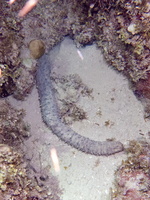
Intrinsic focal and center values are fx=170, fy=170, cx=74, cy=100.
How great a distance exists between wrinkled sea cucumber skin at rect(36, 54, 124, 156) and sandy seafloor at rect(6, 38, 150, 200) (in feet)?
0.57

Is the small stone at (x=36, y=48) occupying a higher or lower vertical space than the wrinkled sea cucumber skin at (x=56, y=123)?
higher

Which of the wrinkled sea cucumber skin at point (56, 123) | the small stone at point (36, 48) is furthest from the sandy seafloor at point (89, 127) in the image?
the small stone at point (36, 48)

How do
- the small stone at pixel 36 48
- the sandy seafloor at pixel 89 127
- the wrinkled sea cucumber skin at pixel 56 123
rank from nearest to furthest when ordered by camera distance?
the sandy seafloor at pixel 89 127
the wrinkled sea cucumber skin at pixel 56 123
the small stone at pixel 36 48

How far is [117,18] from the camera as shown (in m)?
4.04

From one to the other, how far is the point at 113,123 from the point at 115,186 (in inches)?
64.2

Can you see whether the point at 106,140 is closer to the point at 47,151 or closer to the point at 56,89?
the point at 47,151

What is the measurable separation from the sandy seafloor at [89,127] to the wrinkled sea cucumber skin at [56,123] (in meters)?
0.17

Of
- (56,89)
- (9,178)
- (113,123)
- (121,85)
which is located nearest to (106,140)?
(113,123)

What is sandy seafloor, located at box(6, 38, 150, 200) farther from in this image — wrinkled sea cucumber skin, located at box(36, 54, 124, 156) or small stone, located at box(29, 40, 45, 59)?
small stone, located at box(29, 40, 45, 59)

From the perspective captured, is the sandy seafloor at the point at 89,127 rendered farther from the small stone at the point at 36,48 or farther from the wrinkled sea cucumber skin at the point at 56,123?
the small stone at the point at 36,48

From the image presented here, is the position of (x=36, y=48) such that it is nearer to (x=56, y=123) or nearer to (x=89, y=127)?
(x=56, y=123)

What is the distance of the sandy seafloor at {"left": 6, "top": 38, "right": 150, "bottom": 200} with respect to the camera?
3.87 meters

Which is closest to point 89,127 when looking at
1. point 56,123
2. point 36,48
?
point 56,123

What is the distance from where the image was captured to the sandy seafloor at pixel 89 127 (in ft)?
12.7
